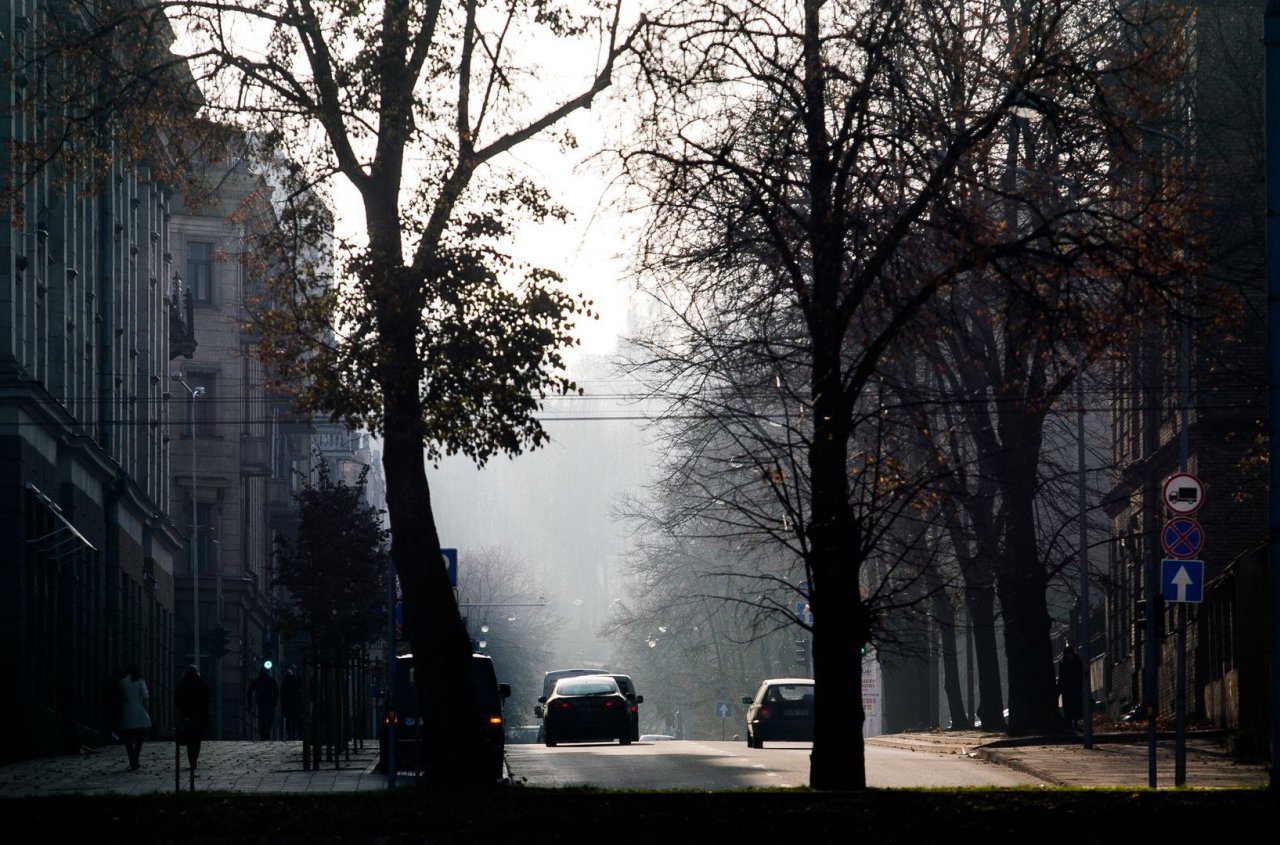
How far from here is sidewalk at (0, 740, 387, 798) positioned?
81.9 feet

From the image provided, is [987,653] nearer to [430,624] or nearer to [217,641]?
[217,641]

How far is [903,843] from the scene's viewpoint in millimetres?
12742

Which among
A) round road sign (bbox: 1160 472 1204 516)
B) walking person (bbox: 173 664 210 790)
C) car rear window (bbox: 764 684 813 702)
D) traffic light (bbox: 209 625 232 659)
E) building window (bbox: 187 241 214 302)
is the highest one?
building window (bbox: 187 241 214 302)

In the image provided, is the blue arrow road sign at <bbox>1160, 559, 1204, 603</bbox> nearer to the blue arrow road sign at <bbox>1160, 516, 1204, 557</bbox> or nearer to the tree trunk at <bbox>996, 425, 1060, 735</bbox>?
the blue arrow road sign at <bbox>1160, 516, 1204, 557</bbox>

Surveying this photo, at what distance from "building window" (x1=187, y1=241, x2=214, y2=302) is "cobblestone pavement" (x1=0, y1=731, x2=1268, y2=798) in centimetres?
3312

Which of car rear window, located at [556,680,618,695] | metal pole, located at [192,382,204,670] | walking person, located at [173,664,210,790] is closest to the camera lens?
walking person, located at [173,664,210,790]

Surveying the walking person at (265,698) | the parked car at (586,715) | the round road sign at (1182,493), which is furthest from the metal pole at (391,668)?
the walking person at (265,698)

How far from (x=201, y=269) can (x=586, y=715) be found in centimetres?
3550

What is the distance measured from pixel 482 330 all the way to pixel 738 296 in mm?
6747

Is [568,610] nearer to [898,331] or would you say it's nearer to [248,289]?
[248,289]

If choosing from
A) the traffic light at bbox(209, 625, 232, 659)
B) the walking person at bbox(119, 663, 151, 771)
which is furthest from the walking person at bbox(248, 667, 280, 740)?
the walking person at bbox(119, 663, 151, 771)

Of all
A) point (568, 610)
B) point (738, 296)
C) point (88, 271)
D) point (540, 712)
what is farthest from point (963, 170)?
point (568, 610)

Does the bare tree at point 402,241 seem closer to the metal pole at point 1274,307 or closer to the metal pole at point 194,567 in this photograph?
the metal pole at point 1274,307

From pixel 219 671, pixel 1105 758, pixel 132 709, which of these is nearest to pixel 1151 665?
pixel 1105 758
